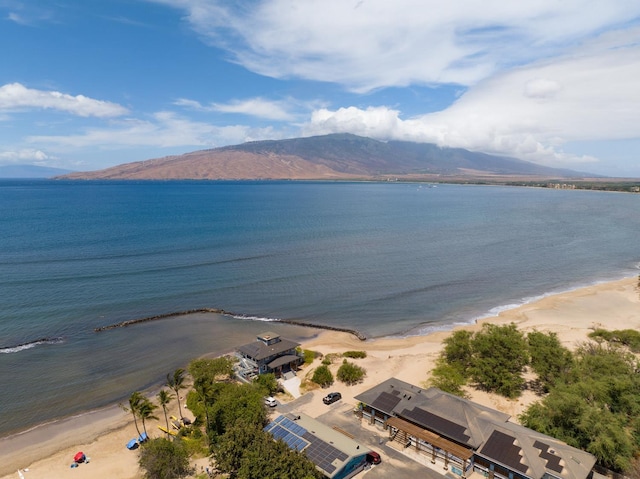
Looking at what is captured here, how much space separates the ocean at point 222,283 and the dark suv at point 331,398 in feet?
56.5

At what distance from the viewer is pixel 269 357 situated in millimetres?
41750

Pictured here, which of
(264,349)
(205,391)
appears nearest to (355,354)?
(264,349)

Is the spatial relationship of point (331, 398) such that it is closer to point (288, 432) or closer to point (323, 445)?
point (288, 432)

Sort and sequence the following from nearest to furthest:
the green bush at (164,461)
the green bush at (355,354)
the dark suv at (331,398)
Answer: the green bush at (164,461), the dark suv at (331,398), the green bush at (355,354)

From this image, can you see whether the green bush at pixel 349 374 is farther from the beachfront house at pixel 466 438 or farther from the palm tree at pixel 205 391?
the palm tree at pixel 205 391

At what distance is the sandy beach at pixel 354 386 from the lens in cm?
3017

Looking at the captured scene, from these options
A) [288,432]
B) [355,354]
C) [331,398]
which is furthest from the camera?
[355,354]

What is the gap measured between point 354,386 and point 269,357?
32.4 ft

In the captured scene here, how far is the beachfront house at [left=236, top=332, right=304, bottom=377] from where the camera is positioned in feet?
136

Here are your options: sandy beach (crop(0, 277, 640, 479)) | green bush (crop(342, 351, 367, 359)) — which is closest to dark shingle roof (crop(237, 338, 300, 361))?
sandy beach (crop(0, 277, 640, 479))

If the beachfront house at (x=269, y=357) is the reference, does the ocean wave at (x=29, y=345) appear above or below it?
below

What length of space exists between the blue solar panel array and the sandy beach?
5057mm

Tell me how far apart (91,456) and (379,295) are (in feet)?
157

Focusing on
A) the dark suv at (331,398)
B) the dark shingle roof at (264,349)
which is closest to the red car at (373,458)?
the dark suv at (331,398)
